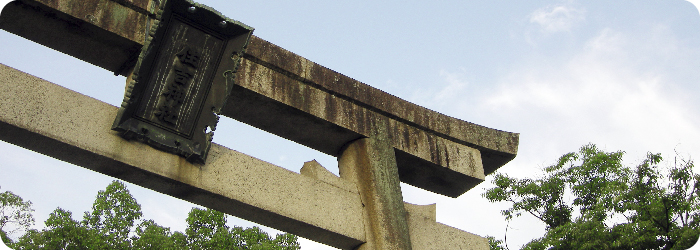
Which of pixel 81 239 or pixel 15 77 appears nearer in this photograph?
pixel 15 77

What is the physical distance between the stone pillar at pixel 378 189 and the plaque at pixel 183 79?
4.48 ft

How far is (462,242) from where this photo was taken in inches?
206

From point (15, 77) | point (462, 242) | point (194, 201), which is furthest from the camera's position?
point (462, 242)

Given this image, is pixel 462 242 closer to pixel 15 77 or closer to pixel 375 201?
pixel 375 201

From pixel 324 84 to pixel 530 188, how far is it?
938cm

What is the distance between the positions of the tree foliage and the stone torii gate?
10.3 m

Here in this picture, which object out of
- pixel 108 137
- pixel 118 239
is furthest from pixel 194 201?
pixel 118 239

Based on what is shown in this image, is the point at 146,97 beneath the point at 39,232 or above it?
beneath

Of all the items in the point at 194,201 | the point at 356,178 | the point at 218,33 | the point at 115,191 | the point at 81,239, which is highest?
the point at 115,191

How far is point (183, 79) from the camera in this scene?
4258 millimetres

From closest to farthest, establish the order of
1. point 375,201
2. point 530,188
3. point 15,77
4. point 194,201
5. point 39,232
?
point 15,77
point 194,201
point 375,201
point 530,188
point 39,232

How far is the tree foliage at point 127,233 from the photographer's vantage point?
45.6 ft

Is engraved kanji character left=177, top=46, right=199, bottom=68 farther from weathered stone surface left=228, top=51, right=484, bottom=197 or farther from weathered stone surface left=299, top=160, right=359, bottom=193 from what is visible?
weathered stone surface left=299, top=160, right=359, bottom=193

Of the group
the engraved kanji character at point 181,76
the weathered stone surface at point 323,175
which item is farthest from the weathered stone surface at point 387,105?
the engraved kanji character at point 181,76
